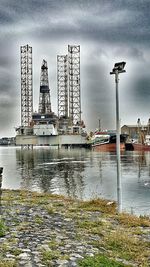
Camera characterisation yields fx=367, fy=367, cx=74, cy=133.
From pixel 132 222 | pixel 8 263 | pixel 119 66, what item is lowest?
pixel 132 222

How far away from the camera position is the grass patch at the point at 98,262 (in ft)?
21.1

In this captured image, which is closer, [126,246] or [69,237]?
[126,246]

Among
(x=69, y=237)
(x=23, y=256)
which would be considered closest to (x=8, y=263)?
(x=23, y=256)

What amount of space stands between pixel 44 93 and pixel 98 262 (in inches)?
6298

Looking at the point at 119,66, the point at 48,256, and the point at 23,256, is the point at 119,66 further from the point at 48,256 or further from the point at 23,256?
the point at 23,256

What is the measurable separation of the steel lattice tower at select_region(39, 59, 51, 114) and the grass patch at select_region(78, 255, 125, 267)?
160 meters

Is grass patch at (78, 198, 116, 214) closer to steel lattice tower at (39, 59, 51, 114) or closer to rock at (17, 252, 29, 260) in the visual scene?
rock at (17, 252, 29, 260)

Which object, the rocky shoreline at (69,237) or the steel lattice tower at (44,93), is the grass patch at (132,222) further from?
the steel lattice tower at (44,93)

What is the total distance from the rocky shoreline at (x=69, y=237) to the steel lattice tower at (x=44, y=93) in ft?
503

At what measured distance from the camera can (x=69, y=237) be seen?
866 cm

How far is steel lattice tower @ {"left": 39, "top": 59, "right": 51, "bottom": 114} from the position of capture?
541 feet

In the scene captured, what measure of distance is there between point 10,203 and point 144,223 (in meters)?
5.88

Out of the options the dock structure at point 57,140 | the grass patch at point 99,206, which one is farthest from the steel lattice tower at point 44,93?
the grass patch at point 99,206

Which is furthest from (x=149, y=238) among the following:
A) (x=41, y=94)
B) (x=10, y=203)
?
(x=41, y=94)
